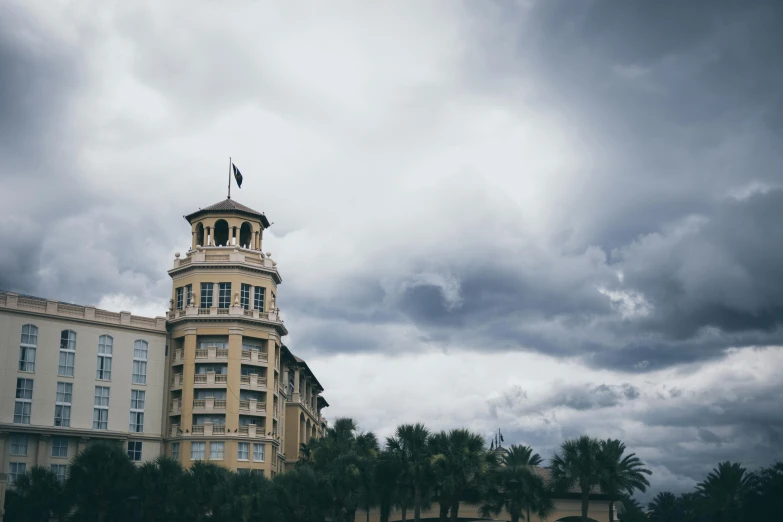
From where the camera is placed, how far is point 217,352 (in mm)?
93312

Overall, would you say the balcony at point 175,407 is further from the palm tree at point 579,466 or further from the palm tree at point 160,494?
the palm tree at point 579,466

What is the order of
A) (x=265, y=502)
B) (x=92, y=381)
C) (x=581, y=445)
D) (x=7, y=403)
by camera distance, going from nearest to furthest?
(x=265, y=502) → (x=581, y=445) → (x=7, y=403) → (x=92, y=381)

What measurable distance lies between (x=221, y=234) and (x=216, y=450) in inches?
1056

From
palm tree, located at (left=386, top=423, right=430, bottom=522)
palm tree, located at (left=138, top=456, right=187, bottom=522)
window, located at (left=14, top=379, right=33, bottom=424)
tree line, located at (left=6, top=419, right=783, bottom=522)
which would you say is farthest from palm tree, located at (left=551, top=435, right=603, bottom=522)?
window, located at (left=14, top=379, right=33, bottom=424)

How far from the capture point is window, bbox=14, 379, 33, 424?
278 feet

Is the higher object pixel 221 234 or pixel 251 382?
pixel 221 234

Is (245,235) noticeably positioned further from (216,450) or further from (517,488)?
(517,488)

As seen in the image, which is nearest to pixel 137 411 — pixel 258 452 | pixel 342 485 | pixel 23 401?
pixel 23 401

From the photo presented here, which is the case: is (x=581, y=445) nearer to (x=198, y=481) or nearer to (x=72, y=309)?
(x=198, y=481)

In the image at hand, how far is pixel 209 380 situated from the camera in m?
92.2

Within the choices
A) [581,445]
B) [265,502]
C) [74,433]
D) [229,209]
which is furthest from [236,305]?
[581,445]

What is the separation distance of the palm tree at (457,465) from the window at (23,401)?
43126 mm

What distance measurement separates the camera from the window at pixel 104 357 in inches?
3571

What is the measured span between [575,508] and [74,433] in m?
53.1
